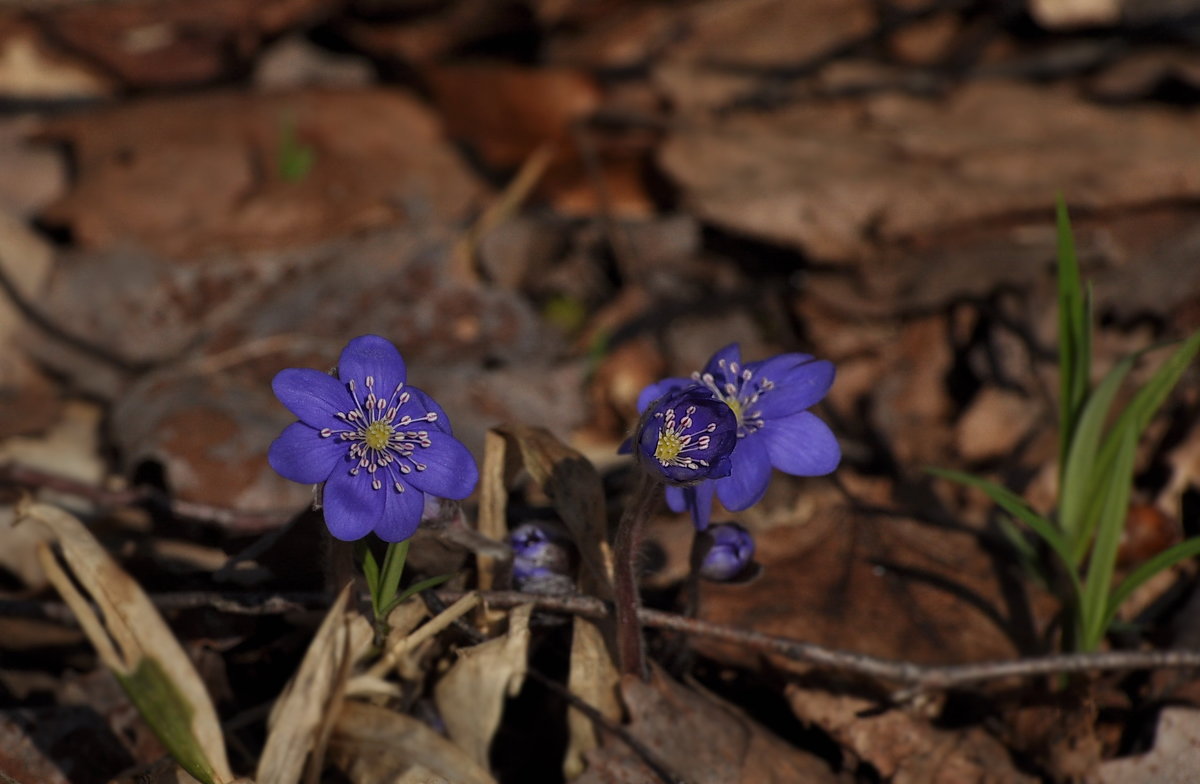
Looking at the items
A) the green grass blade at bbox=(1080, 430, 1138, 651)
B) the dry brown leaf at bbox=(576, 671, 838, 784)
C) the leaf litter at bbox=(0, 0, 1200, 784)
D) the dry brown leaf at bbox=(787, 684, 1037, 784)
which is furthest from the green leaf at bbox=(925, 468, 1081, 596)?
the dry brown leaf at bbox=(576, 671, 838, 784)

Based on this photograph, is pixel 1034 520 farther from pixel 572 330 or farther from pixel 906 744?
pixel 572 330

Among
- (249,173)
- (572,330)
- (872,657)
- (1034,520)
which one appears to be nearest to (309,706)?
(872,657)

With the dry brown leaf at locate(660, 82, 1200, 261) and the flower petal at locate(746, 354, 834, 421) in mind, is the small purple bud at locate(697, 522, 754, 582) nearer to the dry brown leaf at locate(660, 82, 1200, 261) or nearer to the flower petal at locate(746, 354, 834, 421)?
the flower petal at locate(746, 354, 834, 421)

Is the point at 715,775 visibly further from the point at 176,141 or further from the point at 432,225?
the point at 176,141

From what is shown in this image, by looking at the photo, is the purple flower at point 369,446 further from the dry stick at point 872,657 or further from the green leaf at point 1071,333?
the green leaf at point 1071,333

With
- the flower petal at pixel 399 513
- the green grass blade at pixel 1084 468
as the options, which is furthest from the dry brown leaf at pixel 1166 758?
the flower petal at pixel 399 513

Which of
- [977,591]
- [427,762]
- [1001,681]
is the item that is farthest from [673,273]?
[427,762]
